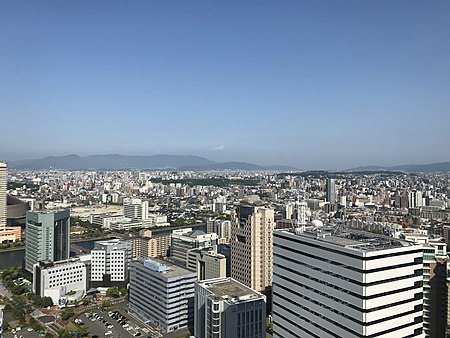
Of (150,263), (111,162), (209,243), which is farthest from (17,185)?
(111,162)

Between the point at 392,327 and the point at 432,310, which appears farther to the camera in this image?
the point at 432,310

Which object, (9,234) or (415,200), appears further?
(415,200)

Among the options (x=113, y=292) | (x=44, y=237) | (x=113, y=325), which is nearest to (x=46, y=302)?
(x=113, y=292)

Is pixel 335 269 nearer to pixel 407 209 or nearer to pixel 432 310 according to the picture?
pixel 432 310

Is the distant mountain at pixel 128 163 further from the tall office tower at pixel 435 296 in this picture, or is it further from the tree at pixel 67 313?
the tall office tower at pixel 435 296

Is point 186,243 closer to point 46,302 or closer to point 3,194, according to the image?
point 46,302
